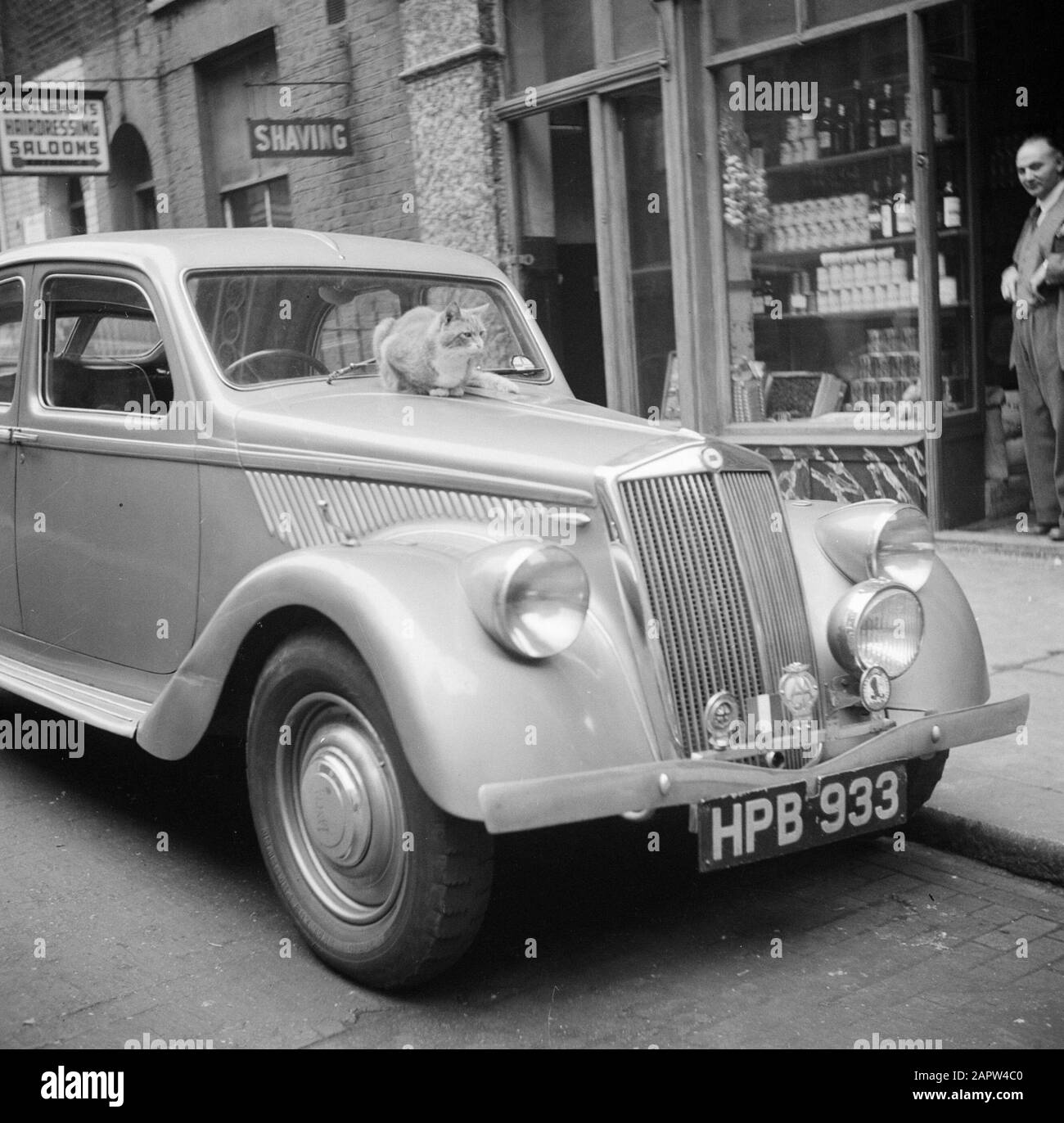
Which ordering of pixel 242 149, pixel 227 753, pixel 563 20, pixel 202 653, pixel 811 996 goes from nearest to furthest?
1. pixel 811 996
2. pixel 202 653
3. pixel 227 753
4. pixel 563 20
5. pixel 242 149

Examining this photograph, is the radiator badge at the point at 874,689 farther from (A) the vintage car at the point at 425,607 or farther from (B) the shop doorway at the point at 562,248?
(B) the shop doorway at the point at 562,248

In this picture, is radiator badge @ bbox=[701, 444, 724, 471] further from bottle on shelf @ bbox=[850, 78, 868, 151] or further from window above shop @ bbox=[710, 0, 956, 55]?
bottle on shelf @ bbox=[850, 78, 868, 151]

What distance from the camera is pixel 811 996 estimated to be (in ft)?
10.1

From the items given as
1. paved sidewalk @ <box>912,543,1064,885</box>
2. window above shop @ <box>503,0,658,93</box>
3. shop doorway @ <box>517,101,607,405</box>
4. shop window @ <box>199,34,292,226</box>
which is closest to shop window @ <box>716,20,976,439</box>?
window above shop @ <box>503,0,658,93</box>

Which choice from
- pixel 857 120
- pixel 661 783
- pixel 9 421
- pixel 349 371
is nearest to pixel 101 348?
pixel 9 421

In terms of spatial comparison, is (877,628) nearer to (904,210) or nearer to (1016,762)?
(1016,762)

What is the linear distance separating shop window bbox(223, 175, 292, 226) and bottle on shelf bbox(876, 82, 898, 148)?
245 inches

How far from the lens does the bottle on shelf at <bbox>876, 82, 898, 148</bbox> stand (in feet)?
24.9

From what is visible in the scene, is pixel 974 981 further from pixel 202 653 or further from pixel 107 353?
pixel 107 353


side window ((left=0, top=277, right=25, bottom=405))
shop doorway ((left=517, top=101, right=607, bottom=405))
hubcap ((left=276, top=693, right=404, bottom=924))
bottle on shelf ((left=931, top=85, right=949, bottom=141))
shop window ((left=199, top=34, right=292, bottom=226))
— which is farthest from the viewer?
shop window ((left=199, top=34, right=292, bottom=226))

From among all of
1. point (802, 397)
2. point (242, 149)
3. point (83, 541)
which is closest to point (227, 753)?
point (83, 541)

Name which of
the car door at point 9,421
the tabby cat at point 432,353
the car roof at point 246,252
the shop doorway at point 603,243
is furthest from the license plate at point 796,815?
the shop doorway at point 603,243

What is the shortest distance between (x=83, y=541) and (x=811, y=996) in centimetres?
283

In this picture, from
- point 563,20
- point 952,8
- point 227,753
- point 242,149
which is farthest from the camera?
point 242,149
